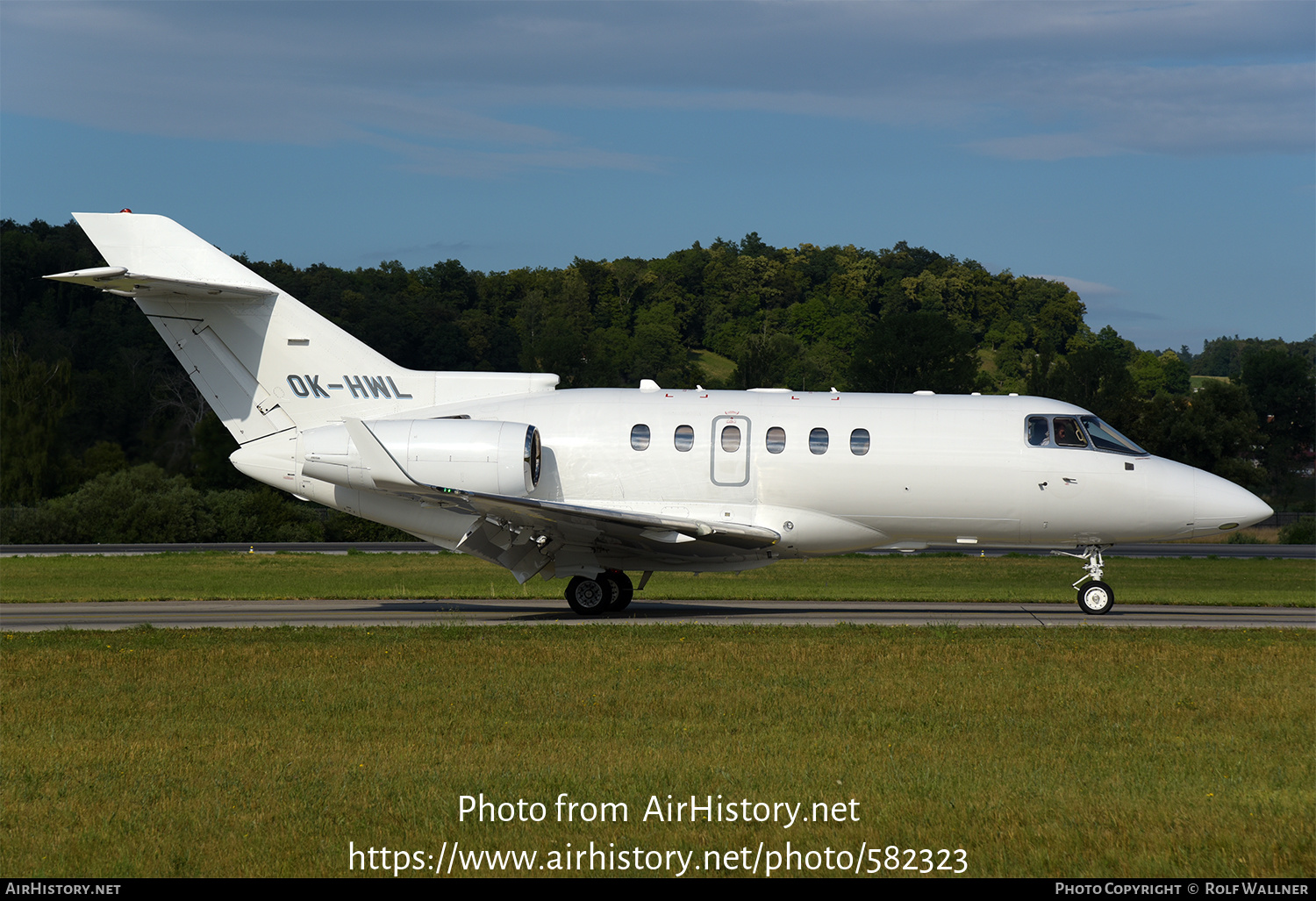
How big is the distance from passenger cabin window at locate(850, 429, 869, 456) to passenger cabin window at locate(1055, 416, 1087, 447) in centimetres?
328

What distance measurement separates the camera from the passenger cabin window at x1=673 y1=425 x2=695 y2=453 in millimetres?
19859

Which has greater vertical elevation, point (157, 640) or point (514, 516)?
point (514, 516)

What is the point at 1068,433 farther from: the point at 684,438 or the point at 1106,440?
the point at 684,438

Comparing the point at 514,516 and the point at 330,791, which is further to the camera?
the point at 514,516

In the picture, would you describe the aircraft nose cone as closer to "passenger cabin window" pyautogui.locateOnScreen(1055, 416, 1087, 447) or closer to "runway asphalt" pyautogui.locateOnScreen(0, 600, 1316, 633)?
"runway asphalt" pyautogui.locateOnScreen(0, 600, 1316, 633)

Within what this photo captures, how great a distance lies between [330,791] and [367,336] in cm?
6612

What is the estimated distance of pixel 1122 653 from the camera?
14.4 meters

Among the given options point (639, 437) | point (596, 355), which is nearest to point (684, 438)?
point (639, 437)

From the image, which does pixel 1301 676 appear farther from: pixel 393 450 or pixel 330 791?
pixel 393 450

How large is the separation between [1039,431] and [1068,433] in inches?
19.7

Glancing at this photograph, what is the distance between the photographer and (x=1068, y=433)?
2006cm

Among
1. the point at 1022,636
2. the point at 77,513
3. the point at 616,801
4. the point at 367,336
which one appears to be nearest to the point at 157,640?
the point at 616,801

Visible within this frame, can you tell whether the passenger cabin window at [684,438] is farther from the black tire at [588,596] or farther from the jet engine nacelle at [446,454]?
the black tire at [588,596]

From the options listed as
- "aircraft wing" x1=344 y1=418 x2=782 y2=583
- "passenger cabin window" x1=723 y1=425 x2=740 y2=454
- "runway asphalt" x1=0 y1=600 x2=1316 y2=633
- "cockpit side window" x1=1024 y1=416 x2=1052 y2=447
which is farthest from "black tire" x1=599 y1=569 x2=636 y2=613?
"cockpit side window" x1=1024 y1=416 x2=1052 y2=447
